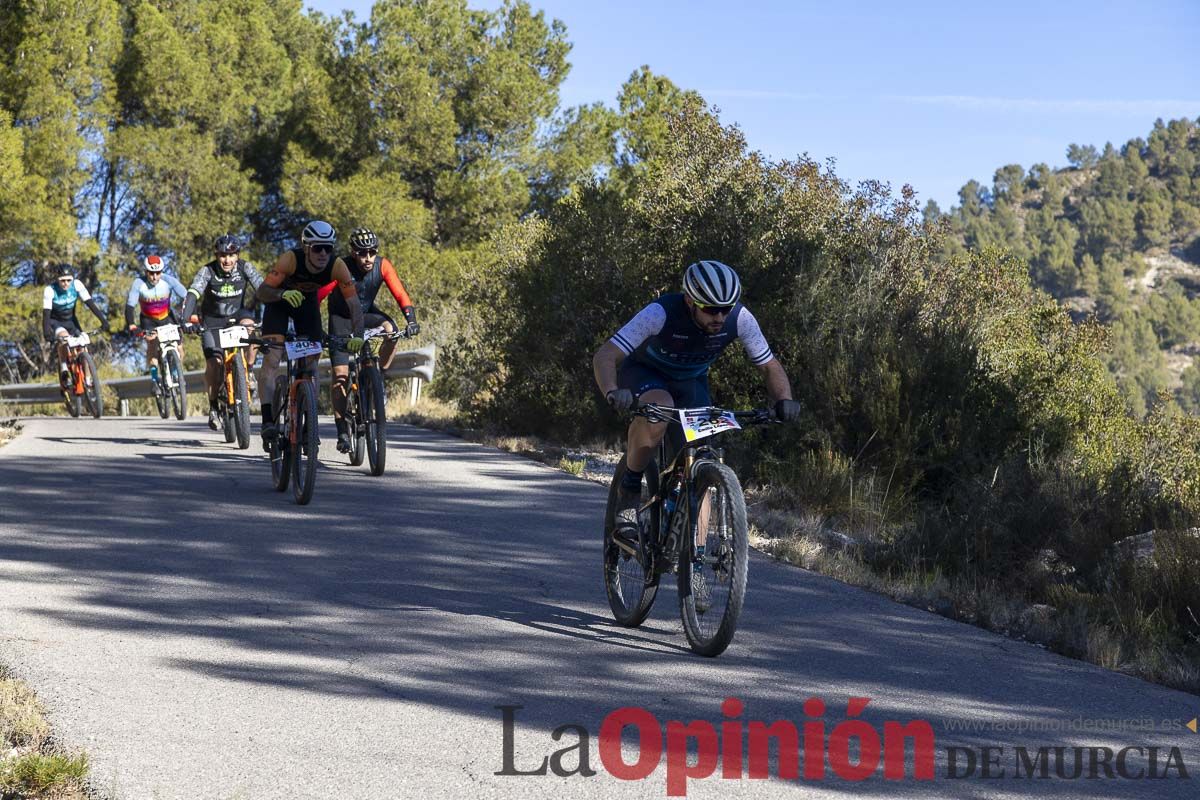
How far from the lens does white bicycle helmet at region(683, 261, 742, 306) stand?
6664 millimetres

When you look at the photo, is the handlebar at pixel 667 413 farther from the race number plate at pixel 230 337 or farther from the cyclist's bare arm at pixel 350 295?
the race number plate at pixel 230 337

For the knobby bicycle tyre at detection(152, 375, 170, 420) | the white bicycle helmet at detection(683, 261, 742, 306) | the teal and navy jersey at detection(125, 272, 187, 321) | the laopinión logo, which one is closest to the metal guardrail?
the knobby bicycle tyre at detection(152, 375, 170, 420)

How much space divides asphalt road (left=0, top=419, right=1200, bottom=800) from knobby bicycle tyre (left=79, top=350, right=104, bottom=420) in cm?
1029

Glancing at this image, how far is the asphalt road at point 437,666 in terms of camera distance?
4.84 meters

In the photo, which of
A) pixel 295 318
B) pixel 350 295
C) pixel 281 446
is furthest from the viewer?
pixel 295 318

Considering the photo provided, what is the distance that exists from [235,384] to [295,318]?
289 centimetres

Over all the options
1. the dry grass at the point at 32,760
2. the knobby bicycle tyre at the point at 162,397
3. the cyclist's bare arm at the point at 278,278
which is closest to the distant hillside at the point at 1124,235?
the knobby bicycle tyre at the point at 162,397

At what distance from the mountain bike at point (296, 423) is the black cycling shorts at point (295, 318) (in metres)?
0.17

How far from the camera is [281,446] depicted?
436 inches

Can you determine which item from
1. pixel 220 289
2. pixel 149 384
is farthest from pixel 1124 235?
pixel 220 289

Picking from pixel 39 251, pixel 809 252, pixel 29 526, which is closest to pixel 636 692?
pixel 29 526

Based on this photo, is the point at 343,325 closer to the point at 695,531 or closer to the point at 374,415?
the point at 374,415

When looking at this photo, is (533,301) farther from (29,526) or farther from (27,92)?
(27,92)

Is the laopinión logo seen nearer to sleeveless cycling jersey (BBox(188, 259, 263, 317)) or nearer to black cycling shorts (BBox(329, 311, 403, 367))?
black cycling shorts (BBox(329, 311, 403, 367))
